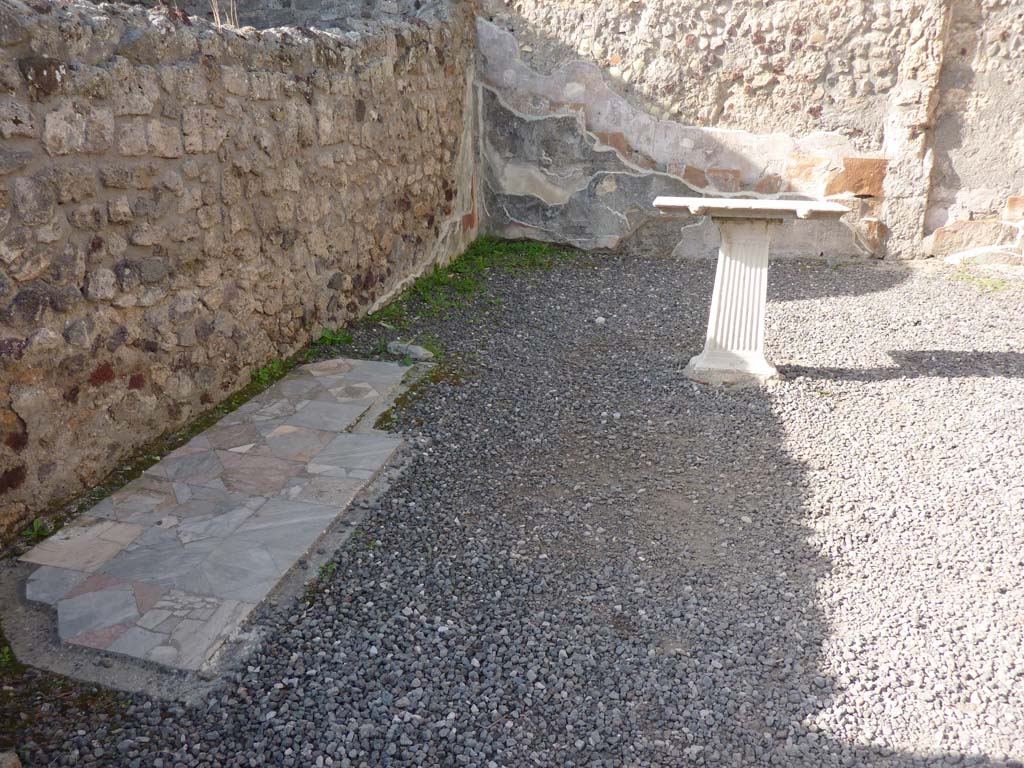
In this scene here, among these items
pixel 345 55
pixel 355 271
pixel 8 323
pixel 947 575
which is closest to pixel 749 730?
pixel 947 575

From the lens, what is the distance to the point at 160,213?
312 centimetres

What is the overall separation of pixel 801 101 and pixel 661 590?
474cm

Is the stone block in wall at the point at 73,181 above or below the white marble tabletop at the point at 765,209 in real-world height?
above

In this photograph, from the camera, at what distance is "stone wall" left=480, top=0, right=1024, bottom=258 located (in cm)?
569

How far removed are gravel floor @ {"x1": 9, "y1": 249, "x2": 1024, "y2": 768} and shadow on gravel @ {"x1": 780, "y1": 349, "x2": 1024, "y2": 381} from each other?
21mm

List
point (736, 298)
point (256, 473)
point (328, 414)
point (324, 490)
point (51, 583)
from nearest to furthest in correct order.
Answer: point (51, 583)
point (324, 490)
point (256, 473)
point (328, 414)
point (736, 298)

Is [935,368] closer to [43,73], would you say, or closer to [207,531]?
[207,531]

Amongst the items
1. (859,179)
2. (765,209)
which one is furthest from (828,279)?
(765,209)

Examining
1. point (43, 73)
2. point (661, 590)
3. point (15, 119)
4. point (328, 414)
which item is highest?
point (43, 73)

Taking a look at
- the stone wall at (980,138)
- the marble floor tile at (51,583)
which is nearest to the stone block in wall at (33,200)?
the marble floor tile at (51,583)

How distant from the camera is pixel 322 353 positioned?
4281 mm

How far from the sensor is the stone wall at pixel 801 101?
5688 millimetres

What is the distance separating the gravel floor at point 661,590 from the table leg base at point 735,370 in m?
0.10

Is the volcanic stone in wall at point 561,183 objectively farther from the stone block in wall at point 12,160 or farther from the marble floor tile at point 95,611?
the marble floor tile at point 95,611
